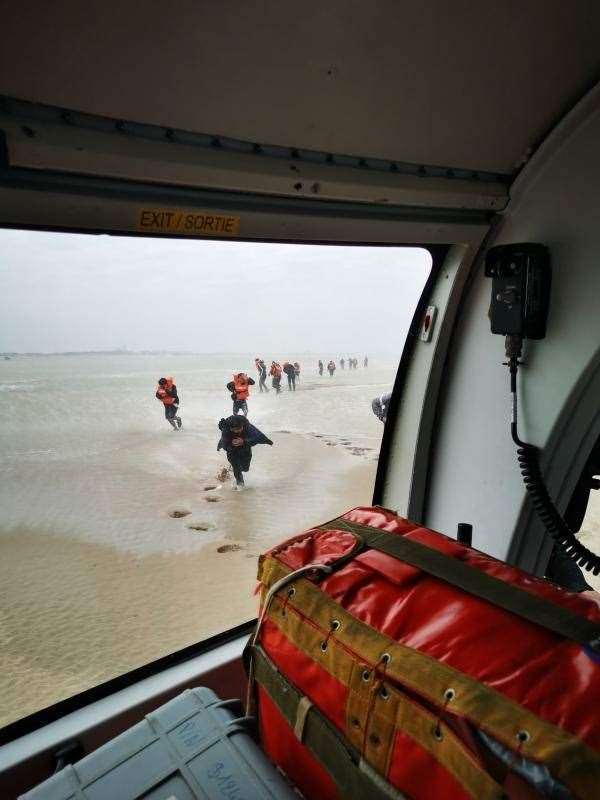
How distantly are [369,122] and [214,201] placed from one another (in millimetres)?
503

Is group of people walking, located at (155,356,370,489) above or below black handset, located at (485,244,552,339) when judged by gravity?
below

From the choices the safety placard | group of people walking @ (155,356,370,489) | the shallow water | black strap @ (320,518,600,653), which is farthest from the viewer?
group of people walking @ (155,356,370,489)

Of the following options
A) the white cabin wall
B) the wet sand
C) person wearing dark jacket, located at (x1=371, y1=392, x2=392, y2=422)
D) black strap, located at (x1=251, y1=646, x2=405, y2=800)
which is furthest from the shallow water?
black strap, located at (x1=251, y1=646, x2=405, y2=800)

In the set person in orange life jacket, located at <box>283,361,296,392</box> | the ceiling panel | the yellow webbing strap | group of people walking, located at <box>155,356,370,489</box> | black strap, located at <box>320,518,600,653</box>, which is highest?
the ceiling panel

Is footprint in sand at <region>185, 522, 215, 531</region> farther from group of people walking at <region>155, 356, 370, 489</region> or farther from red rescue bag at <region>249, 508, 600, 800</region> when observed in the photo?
red rescue bag at <region>249, 508, 600, 800</region>

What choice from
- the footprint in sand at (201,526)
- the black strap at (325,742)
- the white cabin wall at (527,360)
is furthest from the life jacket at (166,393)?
the white cabin wall at (527,360)

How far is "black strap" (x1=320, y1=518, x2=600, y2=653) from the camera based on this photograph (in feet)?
2.50

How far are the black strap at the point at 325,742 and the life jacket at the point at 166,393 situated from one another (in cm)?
97

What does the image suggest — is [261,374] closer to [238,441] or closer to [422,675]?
[238,441]

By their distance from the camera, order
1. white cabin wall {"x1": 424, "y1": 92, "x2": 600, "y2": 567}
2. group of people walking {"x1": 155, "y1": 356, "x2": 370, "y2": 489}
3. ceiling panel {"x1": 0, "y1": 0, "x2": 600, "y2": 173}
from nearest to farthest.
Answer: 1. ceiling panel {"x1": 0, "y1": 0, "x2": 600, "y2": 173}
2. white cabin wall {"x1": 424, "y1": 92, "x2": 600, "y2": 567}
3. group of people walking {"x1": 155, "y1": 356, "x2": 370, "y2": 489}

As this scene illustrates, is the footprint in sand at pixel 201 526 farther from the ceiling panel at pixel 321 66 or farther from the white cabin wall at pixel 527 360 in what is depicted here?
the ceiling panel at pixel 321 66

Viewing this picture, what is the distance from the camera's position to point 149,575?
69.0 inches

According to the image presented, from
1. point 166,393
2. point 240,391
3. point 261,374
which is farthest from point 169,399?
point 261,374

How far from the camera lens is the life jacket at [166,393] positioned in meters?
1.68
